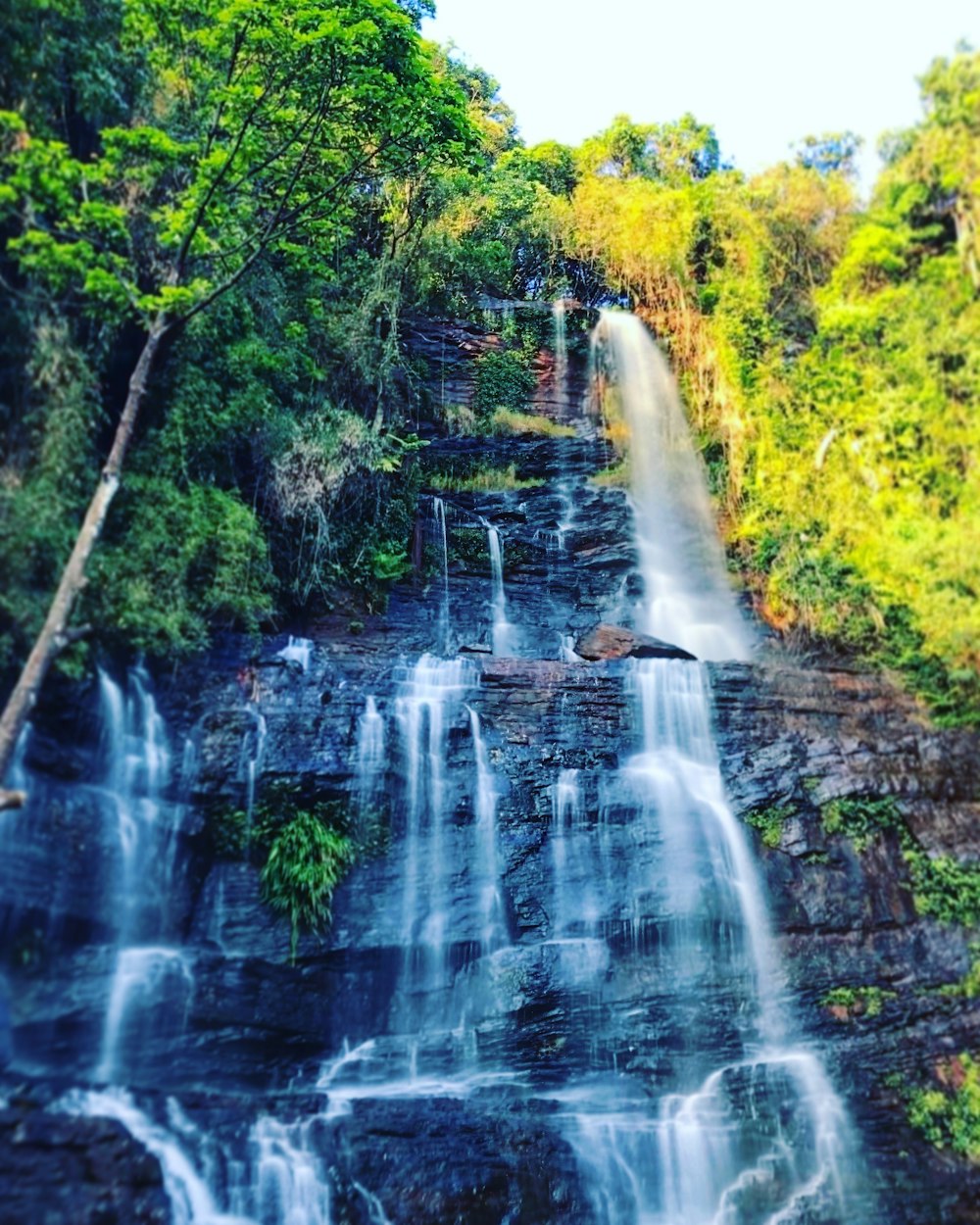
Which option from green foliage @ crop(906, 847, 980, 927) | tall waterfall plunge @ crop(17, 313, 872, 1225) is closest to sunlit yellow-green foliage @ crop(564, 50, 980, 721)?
green foliage @ crop(906, 847, 980, 927)

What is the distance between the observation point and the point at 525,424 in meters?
17.8

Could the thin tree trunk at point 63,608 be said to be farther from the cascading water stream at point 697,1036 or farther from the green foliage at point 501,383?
the green foliage at point 501,383

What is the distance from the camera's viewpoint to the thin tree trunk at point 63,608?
6.87 metres

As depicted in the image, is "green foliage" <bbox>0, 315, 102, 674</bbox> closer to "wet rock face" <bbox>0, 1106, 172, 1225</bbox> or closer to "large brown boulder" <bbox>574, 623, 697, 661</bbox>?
"wet rock face" <bbox>0, 1106, 172, 1225</bbox>

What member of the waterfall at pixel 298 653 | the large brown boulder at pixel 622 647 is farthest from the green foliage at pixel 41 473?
the large brown boulder at pixel 622 647

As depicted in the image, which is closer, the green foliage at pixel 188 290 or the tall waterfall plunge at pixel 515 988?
the tall waterfall plunge at pixel 515 988

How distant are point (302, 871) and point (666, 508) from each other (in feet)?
35.6

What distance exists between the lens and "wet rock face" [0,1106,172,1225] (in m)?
6.01

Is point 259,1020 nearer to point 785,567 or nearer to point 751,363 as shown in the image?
point 785,567

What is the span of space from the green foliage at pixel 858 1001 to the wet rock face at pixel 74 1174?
7237mm

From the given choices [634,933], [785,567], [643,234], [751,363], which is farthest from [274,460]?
[643,234]

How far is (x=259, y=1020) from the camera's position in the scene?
26.6 feet

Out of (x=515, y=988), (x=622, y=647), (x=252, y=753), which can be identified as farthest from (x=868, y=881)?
(x=252, y=753)

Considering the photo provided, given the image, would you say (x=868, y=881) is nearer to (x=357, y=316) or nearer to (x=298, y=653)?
(x=298, y=653)
